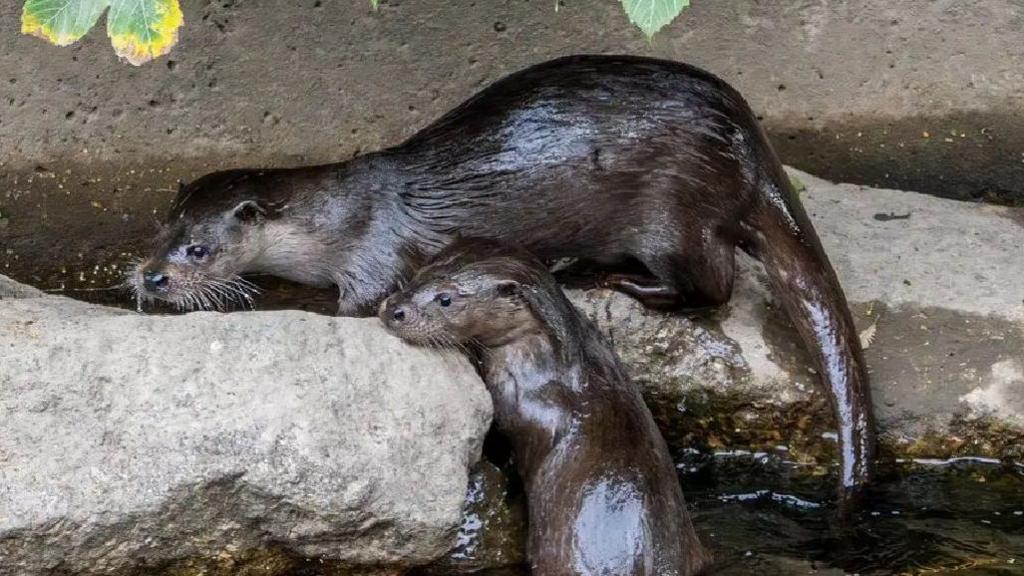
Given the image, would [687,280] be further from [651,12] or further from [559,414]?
[651,12]

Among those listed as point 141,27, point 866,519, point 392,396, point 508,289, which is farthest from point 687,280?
point 141,27

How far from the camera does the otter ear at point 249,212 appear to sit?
3.23 meters

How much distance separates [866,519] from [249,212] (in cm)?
143

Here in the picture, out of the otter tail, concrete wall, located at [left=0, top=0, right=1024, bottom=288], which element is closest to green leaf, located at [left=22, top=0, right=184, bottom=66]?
concrete wall, located at [left=0, top=0, right=1024, bottom=288]

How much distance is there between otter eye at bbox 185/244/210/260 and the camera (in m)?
3.20

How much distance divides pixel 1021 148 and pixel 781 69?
67 cm

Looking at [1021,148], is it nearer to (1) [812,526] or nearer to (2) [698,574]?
(1) [812,526]

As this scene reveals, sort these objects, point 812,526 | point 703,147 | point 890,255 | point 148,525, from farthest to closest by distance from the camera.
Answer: point 890,255
point 703,147
point 812,526
point 148,525

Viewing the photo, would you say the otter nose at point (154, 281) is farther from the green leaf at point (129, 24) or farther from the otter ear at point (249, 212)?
the green leaf at point (129, 24)

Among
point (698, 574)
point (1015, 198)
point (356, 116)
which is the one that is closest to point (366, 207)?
point (356, 116)

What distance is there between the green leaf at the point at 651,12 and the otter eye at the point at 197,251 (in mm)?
1210

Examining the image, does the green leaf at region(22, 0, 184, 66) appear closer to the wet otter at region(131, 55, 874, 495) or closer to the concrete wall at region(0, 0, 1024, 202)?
the wet otter at region(131, 55, 874, 495)

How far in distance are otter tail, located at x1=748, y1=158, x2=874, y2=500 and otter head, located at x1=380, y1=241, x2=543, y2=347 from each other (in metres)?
0.51

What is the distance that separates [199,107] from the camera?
3.71m
